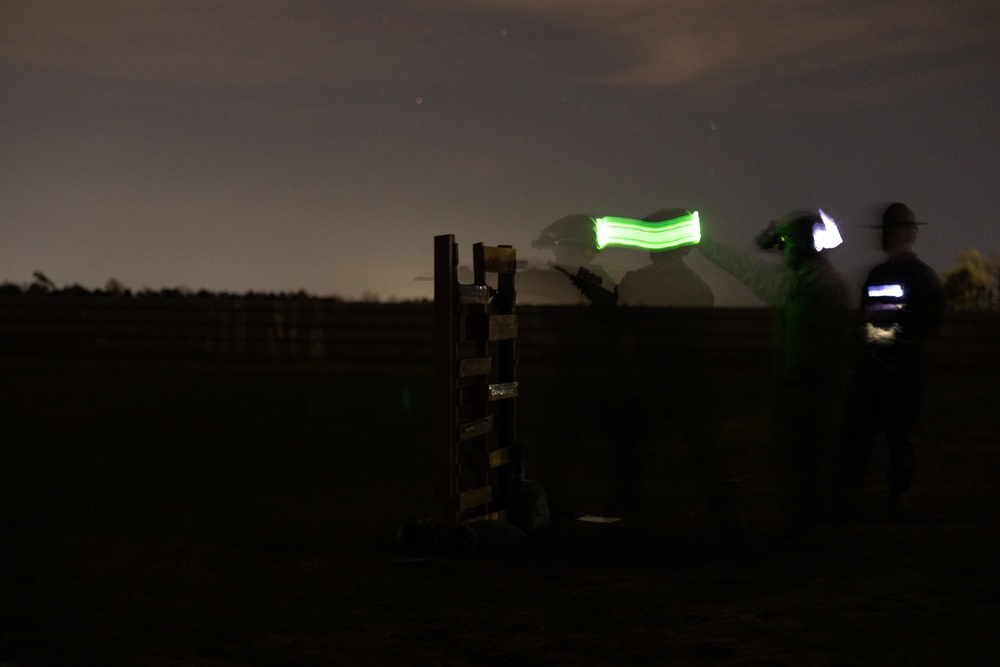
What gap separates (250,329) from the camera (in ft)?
109

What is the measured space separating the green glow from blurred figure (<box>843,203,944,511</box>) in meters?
1.88

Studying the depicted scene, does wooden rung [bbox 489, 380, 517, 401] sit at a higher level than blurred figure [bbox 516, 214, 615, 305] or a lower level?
lower

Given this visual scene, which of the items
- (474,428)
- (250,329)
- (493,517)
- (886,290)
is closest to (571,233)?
(474,428)

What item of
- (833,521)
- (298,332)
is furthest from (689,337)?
(298,332)

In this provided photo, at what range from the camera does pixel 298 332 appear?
32.8m

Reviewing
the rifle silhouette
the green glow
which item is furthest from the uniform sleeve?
the rifle silhouette

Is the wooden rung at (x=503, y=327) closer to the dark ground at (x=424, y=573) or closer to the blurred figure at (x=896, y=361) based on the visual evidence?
the dark ground at (x=424, y=573)

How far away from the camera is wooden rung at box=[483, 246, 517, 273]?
702 centimetres

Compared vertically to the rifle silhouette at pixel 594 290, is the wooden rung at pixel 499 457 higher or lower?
lower

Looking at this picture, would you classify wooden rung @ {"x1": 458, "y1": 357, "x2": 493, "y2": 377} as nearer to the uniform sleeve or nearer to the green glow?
the green glow

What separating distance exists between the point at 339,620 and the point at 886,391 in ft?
14.6

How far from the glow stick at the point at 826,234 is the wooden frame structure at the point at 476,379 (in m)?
1.94

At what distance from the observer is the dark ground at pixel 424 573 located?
4.23m

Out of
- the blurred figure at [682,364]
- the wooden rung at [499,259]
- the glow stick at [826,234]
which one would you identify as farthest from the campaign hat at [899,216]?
the wooden rung at [499,259]
